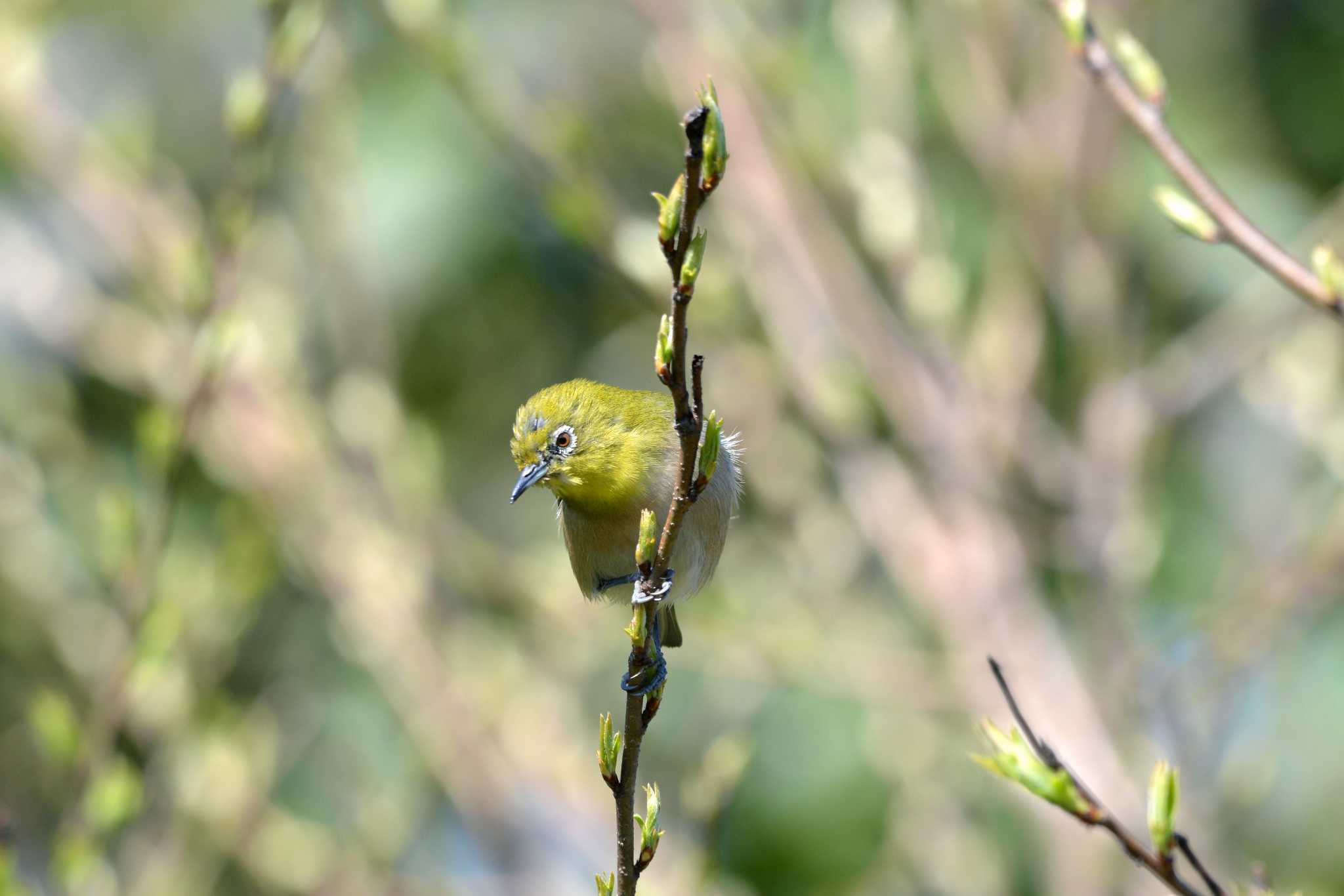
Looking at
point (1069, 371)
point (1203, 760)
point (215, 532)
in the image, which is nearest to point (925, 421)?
point (1203, 760)

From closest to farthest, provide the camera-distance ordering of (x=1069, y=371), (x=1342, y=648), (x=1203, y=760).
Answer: (x=1203, y=760), (x=1342, y=648), (x=1069, y=371)

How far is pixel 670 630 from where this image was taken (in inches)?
174

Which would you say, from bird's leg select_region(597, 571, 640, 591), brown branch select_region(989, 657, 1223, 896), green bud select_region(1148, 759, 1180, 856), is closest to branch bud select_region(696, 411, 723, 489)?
brown branch select_region(989, 657, 1223, 896)

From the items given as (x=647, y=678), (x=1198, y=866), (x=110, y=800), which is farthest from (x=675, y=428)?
(x=110, y=800)

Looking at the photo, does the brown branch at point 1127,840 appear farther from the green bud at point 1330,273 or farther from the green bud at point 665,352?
the green bud at point 1330,273

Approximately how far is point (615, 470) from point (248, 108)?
1.23 metres

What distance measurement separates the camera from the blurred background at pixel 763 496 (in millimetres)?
4641

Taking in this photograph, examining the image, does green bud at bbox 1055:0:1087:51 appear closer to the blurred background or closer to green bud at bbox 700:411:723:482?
green bud at bbox 700:411:723:482

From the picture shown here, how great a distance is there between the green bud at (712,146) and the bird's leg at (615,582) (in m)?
1.96

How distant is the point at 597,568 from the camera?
4012mm

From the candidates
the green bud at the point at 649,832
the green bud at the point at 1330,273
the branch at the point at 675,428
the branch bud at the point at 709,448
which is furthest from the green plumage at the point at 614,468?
the green bud at the point at 1330,273

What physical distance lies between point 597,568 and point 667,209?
→ 6.97 feet

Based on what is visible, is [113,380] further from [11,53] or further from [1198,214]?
[1198,214]

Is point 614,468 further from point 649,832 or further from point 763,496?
point 763,496
